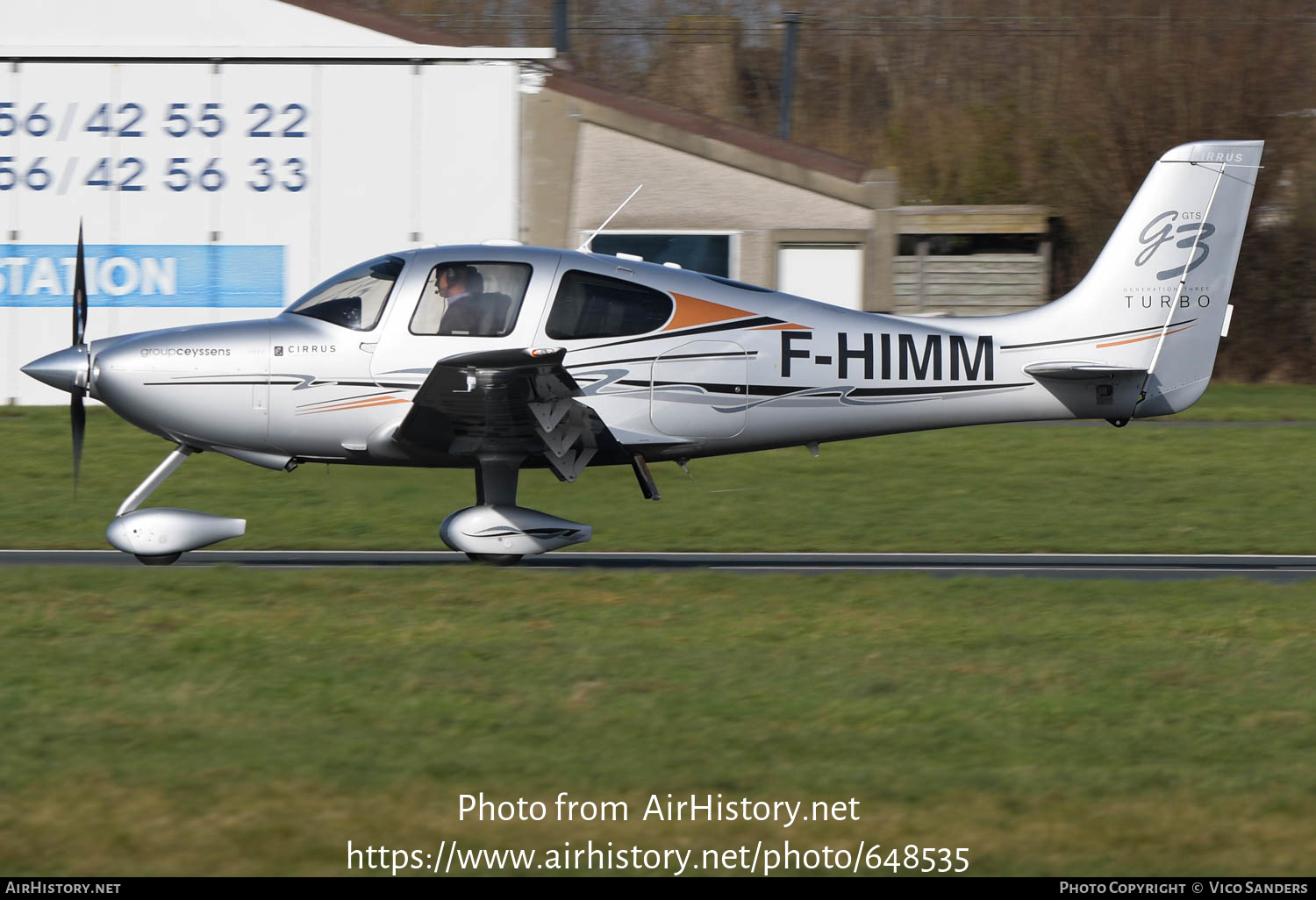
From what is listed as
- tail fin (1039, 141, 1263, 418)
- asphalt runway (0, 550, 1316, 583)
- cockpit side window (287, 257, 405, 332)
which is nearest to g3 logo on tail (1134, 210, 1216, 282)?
tail fin (1039, 141, 1263, 418)

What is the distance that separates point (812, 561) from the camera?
35.1ft

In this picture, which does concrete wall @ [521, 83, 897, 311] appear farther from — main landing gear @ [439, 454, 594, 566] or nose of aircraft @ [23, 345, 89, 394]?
nose of aircraft @ [23, 345, 89, 394]

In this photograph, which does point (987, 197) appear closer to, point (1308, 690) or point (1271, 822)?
point (1308, 690)

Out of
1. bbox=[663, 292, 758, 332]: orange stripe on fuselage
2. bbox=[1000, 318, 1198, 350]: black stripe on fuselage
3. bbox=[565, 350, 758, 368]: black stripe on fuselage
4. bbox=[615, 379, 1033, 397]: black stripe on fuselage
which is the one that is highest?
bbox=[663, 292, 758, 332]: orange stripe on fuselage

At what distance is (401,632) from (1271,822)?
4.27 metres

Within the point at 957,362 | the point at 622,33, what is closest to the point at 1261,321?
the point at 622,33

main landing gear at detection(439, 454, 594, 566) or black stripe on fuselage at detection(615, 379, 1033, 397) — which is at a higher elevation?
black stripe on fuselage at detection(615, 379, 1033, 397)

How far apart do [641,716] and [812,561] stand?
15.1ft

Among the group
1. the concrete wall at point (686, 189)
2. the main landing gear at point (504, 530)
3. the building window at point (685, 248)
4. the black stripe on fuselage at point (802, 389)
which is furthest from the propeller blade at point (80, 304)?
the building window at point (685, 248)

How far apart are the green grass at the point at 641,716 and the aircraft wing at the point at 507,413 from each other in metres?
0.91

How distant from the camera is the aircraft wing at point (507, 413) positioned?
862 cm

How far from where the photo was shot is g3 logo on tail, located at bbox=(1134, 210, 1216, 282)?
34.4 feet

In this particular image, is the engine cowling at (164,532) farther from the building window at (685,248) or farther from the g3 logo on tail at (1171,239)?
the building window at (685,248)

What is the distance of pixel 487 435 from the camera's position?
30.8 feet
